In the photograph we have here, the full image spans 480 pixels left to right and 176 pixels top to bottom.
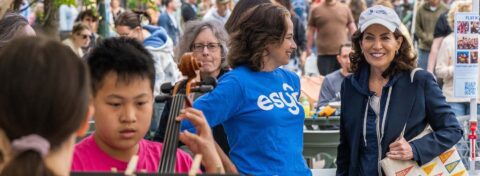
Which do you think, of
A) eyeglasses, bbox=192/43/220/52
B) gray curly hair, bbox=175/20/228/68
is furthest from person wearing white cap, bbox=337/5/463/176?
gray curly hair, bbox=175/20/228/68

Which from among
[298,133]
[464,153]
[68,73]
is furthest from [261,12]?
[464,153]

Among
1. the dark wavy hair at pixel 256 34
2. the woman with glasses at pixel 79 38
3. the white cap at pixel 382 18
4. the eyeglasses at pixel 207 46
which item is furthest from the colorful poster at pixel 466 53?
the woman with glasses at pixel 79 38

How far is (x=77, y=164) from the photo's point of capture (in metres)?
4.21

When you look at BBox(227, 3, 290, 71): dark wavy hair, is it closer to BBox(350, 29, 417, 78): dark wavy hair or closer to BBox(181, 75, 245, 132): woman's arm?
BBox(181, 75, 245, 132): woman's arm

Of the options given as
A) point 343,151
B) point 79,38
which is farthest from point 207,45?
point 79,38

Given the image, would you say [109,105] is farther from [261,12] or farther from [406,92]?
[406,92]

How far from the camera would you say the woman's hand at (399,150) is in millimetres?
6078

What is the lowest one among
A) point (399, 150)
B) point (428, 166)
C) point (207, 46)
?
point (428, 166)

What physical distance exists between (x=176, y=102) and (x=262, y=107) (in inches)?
45.9

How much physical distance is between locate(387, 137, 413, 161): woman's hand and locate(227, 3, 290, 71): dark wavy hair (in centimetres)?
83

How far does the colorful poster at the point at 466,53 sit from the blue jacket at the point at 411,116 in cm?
254

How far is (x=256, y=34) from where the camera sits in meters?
5.78

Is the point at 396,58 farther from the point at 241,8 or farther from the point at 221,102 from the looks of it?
the point at 221,102

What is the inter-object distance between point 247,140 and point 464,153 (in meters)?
4.45
